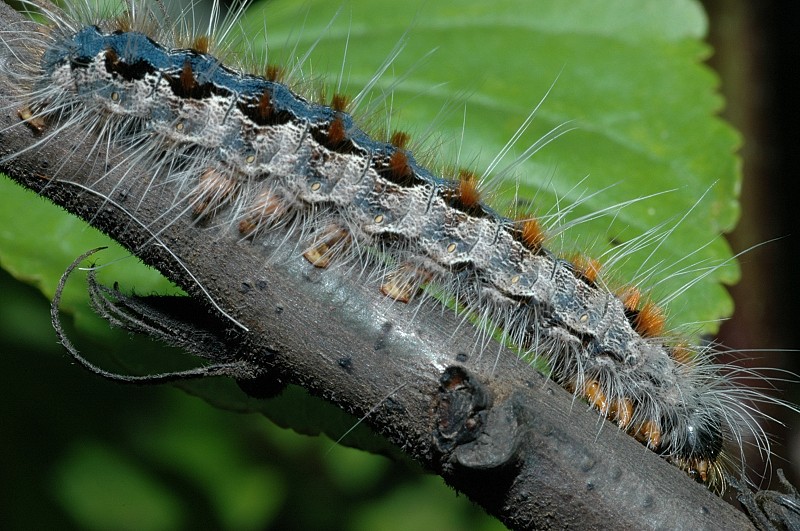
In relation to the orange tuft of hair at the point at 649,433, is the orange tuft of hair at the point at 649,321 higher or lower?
higher

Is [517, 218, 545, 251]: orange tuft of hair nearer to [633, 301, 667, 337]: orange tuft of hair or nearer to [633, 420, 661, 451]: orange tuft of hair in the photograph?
[633, 301, 667, 337]: orange tuft of hair

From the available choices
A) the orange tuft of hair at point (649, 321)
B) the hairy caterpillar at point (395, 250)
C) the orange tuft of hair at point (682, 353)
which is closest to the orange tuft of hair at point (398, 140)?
the hairy caterpillar at point (395, 250)

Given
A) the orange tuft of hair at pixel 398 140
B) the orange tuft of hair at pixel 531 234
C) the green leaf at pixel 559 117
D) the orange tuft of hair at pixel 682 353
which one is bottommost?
the orange tuft of hair at pixel 682 353

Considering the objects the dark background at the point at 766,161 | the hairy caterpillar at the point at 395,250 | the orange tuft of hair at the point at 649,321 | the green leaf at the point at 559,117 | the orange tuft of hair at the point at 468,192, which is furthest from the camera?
the dark background at the point at 766,161

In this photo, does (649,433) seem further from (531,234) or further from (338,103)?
(338,103)

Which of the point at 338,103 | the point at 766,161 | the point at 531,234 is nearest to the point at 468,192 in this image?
the point at 531,234

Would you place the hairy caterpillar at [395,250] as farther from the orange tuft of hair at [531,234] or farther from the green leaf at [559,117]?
the green leaf at [559,117]

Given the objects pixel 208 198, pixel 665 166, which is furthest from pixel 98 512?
pixel 665 166
